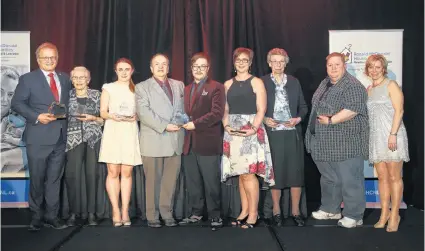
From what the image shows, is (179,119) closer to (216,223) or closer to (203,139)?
(203,139)

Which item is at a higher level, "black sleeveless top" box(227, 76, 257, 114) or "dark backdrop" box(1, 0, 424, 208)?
"dark backdrop" box(1, 0, 424, 208)

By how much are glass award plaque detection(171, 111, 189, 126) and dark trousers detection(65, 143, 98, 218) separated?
828mm

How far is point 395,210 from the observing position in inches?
148

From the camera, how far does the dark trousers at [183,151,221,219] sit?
395cm

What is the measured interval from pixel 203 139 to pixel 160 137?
1.26 feet

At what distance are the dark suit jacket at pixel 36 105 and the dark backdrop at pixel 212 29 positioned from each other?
2.72 feet

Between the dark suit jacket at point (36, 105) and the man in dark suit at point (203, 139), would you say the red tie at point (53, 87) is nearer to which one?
the dark suit jacket at point (36, 105)

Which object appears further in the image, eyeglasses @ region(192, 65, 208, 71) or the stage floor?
eyeglasses @ region(192, 65, 208, 71)

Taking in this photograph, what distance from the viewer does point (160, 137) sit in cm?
386

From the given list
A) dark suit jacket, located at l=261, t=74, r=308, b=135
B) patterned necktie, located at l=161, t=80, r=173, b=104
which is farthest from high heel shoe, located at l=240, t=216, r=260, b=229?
patterned necktie, located at l=161, t=80, r=173, b=104

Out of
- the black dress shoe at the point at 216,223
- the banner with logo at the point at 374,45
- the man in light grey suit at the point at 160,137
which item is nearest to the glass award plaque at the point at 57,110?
the man in light grey suit at the point at 160,137

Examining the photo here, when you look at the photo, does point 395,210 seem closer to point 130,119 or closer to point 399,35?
point 399,35

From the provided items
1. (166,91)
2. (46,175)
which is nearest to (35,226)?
(46,175)

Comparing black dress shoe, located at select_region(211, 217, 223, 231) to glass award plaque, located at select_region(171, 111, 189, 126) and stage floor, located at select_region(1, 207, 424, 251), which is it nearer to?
stage floor, located at select_region(1, 207, 424, 251)
